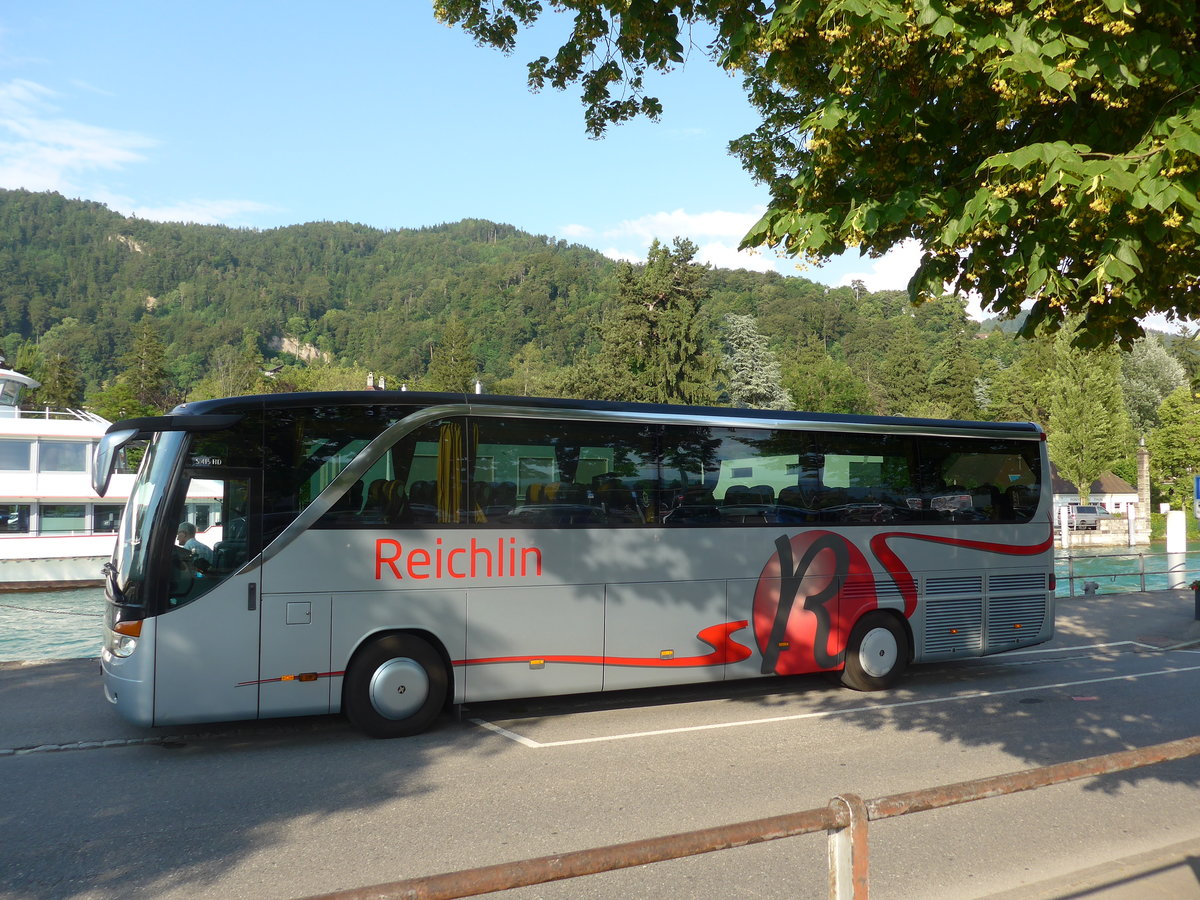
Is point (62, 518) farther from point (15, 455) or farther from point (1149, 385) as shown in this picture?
point (1149, 385)

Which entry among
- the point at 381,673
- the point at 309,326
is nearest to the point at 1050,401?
the point at 381,673

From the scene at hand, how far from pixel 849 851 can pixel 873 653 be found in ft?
30.3

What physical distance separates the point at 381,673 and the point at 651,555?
3.06 m

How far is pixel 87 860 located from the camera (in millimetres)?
5898

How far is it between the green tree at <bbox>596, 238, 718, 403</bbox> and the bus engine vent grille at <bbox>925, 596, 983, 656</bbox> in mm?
52934

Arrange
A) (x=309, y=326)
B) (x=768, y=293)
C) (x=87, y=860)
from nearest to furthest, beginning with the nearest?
(x=87, y=860)
(x=768, y=293)
(x=309, y=326)

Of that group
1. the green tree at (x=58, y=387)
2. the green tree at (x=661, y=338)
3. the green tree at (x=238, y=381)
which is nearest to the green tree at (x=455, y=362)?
the green tree at (x=238, y=381)

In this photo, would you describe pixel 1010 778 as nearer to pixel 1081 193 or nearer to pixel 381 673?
pixel 1081 193

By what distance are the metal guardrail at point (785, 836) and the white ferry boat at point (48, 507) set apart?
102 ft

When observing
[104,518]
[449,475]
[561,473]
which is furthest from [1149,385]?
[449,475]

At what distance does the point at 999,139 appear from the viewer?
6617 mm

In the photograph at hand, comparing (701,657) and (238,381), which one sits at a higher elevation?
(238,381)

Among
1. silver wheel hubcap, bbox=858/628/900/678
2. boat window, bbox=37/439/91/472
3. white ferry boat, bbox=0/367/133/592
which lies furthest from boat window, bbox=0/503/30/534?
silver wheel hubcap, bbox=858/628/900/678

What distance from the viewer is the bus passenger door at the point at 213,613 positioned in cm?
841
